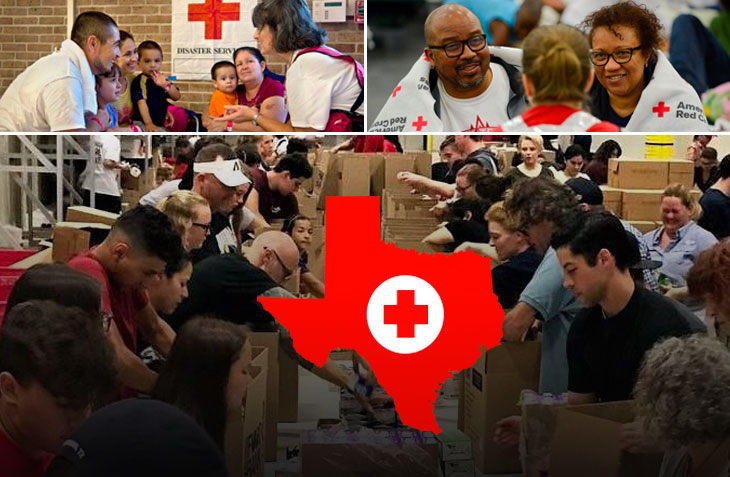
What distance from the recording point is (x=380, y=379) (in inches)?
115

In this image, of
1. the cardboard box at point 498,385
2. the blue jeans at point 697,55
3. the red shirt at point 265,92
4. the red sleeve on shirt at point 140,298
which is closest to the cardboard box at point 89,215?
the red sleeve on shirt at point 140,298

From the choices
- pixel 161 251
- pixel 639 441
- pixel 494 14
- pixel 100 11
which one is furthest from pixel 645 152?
pixel 100 11

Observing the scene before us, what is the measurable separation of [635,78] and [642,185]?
35cm

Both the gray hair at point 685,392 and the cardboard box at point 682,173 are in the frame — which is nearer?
the gray hair at point 685,392

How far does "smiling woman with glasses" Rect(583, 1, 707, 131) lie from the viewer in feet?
9.27

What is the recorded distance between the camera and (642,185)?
284cm

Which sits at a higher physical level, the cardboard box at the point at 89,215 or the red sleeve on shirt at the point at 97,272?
the cardboard box at the point at 89,215

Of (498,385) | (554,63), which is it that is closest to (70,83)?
(554,63)

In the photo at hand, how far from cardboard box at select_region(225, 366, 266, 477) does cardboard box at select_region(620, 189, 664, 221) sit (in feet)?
4.28

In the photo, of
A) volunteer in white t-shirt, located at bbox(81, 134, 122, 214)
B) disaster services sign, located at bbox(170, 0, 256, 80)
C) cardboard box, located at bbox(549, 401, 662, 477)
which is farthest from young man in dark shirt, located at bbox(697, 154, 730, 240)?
volunteer in white t-shirt, located at bbox(81, 134, 122, 214)

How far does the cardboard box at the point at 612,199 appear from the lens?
2.85 m

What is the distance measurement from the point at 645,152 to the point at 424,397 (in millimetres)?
1083

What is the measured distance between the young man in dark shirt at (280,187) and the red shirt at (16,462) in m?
1.02

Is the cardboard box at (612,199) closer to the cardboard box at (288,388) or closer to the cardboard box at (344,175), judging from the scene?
the cardboard box at (344,175)
